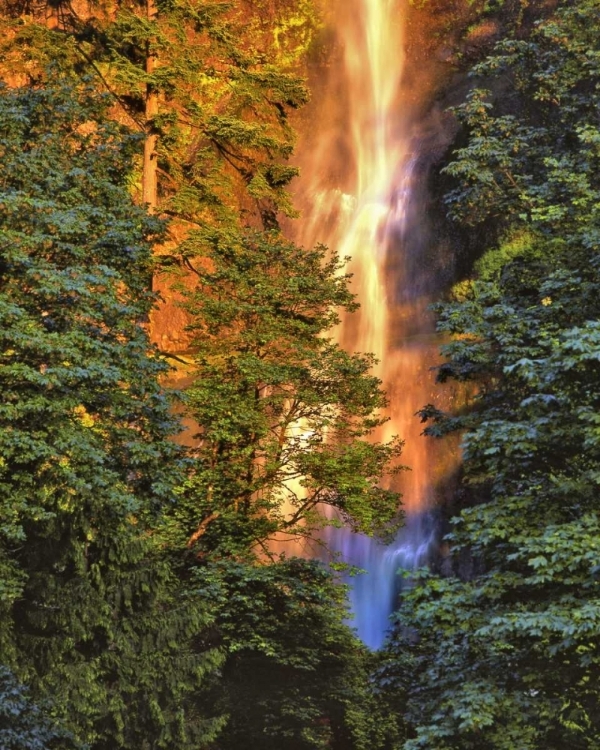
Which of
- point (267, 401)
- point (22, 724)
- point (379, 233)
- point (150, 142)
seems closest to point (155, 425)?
point (267, 401)

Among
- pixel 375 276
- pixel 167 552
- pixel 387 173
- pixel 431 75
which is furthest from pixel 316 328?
pixel 431 75

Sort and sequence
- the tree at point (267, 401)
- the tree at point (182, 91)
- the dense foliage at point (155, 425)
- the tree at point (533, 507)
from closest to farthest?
1. the tree at point (533, 507)
2. the dense foliage at point (155, 425)
3. the tree at point (267, 401)
4. the tree at point (182, 91)

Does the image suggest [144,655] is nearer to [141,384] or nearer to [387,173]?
[141,384]

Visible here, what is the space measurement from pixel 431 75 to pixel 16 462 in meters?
30.5

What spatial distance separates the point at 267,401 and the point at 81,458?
6932 mm

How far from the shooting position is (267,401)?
774 inches

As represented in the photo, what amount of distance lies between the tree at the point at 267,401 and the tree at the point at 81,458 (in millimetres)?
3103

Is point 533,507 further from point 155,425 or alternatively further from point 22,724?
point 22,724

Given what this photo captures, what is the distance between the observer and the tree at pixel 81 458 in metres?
13.2

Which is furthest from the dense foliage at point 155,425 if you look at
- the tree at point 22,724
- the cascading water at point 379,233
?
the cascading water at point 379,233

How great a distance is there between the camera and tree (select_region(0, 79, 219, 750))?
43.2 feet

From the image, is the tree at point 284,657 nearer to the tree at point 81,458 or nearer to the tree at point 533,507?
the tree at point 81,458

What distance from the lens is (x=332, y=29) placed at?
4075 cm

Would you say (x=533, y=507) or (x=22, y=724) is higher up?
(x=533, y=507)
